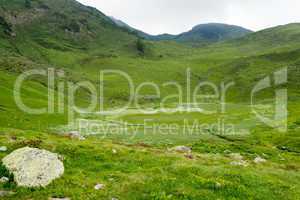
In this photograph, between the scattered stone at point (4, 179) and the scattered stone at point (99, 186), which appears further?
the scattered stone at point (99, 186)

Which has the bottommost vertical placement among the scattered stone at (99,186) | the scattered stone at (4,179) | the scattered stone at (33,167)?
the scattered stone at (99,186)

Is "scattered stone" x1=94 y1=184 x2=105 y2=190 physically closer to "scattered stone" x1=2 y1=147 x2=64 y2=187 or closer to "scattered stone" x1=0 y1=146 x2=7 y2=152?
"scattered stone" x1=2 y1=147 x2=64 y2=187

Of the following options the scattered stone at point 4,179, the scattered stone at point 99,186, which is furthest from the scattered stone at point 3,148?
the scattered stone at point 99,186

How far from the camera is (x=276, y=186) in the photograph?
70.6 ft

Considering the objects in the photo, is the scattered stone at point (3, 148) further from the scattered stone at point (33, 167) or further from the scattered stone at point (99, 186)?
the scattered stone at point (99, 186)

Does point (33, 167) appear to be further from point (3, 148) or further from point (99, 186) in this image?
point (3, 148)

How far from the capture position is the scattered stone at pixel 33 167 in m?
18.6

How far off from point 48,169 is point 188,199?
27.6 ft

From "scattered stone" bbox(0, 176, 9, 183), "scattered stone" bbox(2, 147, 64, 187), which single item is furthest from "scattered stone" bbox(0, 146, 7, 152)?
"scattered stone" bbox(0, 176, 9, 183)

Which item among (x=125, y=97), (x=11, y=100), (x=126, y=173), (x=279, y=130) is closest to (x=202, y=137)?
(x=279, y=130)

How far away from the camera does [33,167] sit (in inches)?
761

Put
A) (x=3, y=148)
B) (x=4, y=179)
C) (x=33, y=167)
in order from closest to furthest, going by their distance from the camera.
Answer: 1. (x=4, y=179)
2. (x=33, y=167)
3. (x=3, y=148)

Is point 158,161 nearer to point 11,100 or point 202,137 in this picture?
point 202,137

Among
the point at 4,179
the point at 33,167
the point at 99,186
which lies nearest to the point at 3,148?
the point at 4,179
